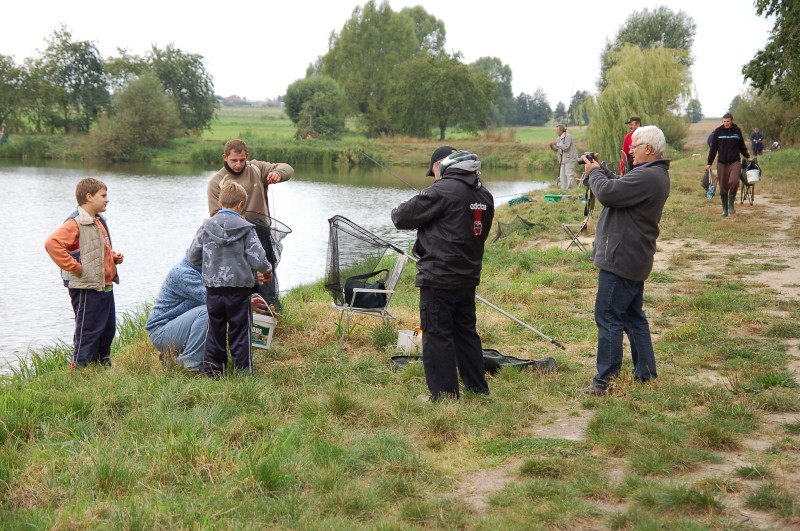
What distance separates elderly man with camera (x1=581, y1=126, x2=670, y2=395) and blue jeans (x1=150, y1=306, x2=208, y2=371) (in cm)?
280

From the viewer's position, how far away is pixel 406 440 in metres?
4.72

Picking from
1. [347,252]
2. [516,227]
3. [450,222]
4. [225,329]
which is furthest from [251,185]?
[516,227]

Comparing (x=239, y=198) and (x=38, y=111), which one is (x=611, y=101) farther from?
(x=38, y=111)

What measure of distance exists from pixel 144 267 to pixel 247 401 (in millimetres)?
10594

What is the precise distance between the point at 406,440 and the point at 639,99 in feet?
99.0

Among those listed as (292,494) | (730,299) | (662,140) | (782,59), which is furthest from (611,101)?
(292,494)

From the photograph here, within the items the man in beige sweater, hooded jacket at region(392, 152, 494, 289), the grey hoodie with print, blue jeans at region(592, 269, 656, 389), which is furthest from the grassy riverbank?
hooded jacket at region(392, 152, 494, 289)

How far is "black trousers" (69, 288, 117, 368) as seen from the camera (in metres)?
6.46

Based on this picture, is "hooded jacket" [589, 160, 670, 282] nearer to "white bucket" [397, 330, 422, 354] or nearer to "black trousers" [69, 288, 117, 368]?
"white bucket" [397, 330, 422, 354]

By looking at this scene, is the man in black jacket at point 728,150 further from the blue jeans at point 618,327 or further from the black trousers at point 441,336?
the black trousers at point 441,336

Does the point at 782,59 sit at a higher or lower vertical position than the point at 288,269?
higher

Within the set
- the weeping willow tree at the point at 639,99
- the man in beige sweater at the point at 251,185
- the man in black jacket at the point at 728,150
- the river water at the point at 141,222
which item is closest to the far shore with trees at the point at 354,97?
the weeping willow tree at the point at 639,99

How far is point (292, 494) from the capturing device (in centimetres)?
396

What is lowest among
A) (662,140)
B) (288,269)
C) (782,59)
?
(288,269)
